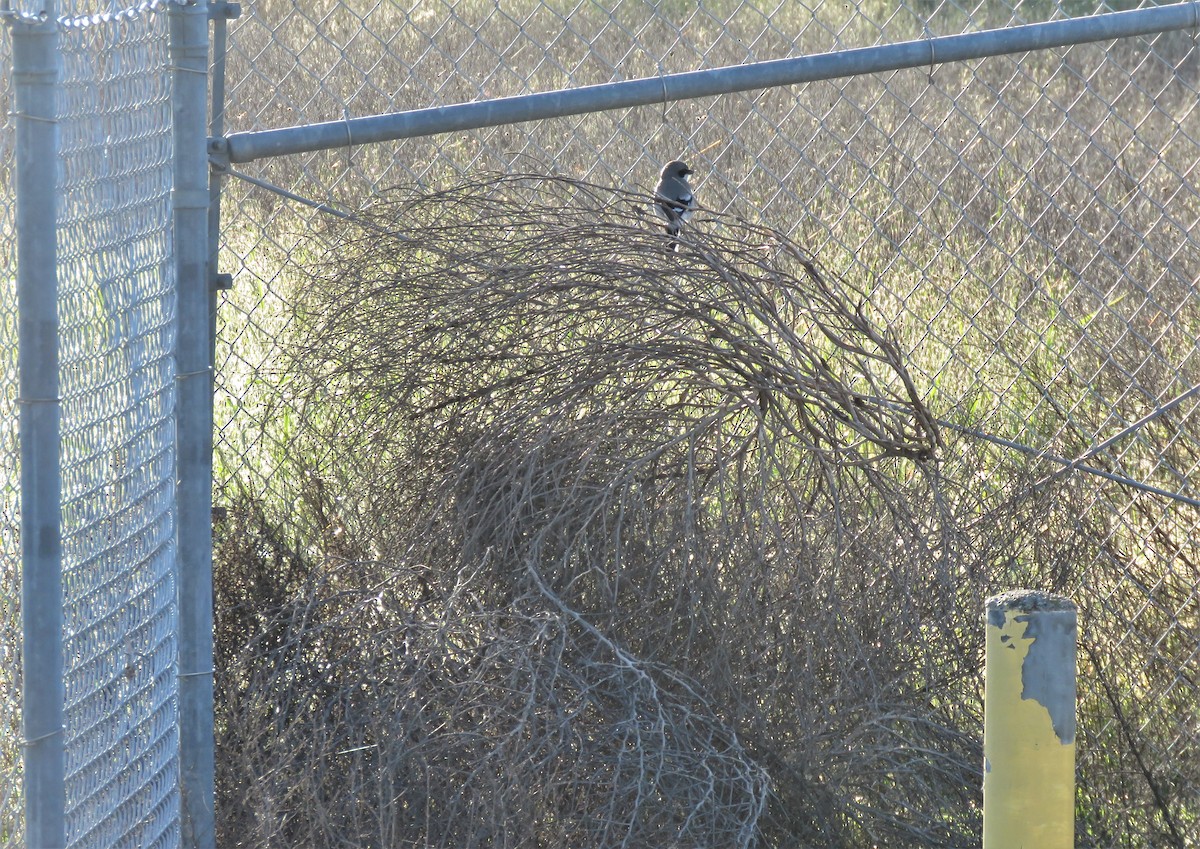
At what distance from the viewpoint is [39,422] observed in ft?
5.35

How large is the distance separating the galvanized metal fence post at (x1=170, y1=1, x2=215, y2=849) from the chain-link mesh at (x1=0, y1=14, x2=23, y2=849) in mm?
261

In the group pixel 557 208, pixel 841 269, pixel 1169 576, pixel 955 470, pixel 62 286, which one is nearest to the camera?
pixel 62 286

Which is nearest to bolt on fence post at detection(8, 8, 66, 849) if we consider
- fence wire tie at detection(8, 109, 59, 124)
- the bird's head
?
fence wire tie at detection(8, 109, 59, 124)

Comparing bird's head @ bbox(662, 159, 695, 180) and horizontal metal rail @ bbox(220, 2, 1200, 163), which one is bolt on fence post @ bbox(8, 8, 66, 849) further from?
bird's head @ bbox(662, 159, 695, 180)

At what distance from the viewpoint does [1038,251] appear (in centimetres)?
656

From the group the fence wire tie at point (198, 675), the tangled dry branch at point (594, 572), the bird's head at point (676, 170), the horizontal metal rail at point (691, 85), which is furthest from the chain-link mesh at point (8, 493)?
the bird's head at point (676, 170)

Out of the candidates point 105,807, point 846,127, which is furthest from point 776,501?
point 846,127

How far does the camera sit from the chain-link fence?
1768 mm

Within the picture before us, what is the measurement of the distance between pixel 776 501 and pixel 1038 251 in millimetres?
4432

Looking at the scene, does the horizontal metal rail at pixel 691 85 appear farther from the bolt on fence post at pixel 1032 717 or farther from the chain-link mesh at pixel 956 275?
the bolt on fence post at pixel 1032 717

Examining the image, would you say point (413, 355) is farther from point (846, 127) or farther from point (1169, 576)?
point (846, 127)

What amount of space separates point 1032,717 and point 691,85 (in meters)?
1.58

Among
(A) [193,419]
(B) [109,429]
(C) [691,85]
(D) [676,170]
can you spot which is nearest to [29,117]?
(B) [109,429]

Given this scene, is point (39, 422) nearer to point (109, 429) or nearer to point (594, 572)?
point (109, 429)
